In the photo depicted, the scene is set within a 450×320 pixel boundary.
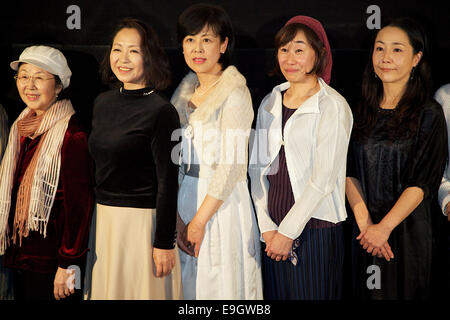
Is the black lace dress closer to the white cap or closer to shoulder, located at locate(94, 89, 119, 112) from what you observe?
shoulder, located at locate(94, 89, 119, 112)

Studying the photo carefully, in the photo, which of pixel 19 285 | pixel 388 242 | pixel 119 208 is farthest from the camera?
pixel 19 285

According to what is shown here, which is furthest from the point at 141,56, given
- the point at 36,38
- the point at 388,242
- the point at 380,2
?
the point at 388,242

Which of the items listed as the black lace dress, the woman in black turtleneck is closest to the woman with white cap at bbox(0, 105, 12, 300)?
the woman in black turtleneck

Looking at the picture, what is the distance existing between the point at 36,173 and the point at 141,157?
0.52 metres

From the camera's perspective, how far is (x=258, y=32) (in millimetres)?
2176

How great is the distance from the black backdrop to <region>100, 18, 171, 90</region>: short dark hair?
0.16 metres

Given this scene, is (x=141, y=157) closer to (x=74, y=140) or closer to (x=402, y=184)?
(x=74, y=140)

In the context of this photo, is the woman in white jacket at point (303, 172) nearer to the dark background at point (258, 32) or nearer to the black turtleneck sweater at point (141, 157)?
the dark background at point (258, 32)

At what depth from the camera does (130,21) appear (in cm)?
201

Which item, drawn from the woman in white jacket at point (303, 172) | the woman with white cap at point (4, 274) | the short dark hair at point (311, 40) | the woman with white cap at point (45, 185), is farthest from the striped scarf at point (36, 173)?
the short dark hair at point (311, 40)

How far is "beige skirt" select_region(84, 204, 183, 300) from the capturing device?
6.31 feet

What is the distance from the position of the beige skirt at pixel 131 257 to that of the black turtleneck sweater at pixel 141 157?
6 cm

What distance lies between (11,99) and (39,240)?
75 cm
